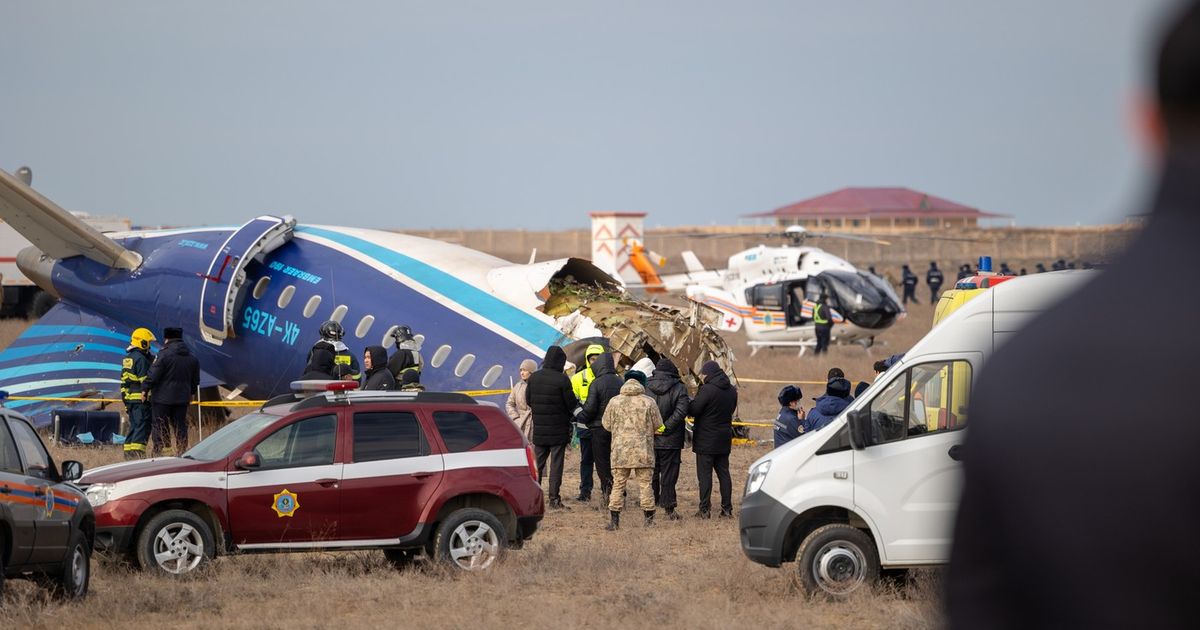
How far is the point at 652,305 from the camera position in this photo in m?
21.6

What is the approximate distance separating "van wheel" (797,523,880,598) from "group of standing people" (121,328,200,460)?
10.3 meters

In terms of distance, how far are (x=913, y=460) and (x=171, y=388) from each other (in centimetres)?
1117

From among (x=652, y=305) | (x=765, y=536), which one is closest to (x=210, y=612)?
(x=765, y=536)

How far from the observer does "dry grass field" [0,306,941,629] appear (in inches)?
417

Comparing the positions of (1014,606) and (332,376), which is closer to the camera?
(1014,606)

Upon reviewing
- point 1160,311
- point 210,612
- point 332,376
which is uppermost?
point 1160,311

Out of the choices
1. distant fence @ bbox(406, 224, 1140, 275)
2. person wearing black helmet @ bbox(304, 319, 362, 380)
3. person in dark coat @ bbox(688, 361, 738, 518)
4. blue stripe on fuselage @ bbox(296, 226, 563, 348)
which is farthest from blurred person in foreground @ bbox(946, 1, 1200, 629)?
distant fence @ bbox(406, 224, 1140, 275)

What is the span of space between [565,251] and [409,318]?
2957 inches

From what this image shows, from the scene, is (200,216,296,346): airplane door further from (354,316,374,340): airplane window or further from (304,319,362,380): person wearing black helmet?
(304,319,362,380): person wearing black helmet

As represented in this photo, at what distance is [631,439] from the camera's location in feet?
50.0

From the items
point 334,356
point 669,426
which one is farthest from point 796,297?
point 669,426

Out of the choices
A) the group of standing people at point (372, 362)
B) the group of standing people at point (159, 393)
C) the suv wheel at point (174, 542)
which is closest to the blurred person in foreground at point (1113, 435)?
the suv wheel at point (174, 542)

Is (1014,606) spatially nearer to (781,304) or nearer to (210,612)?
(210,612)

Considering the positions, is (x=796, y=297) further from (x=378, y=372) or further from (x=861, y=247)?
(x=861, y=247)
